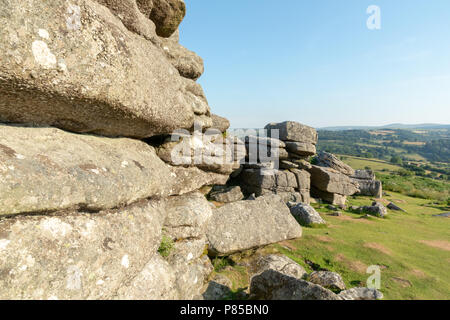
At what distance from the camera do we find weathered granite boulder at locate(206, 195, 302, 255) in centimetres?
994

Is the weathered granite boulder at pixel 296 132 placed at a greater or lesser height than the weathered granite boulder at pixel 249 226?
greater

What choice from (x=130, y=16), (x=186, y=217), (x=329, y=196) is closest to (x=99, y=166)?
(x=186, y=217)

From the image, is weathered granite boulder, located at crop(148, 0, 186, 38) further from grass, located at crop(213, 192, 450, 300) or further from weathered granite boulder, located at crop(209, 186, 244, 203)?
weathered granite boulder, located at crop(209, 186, 244, 203)

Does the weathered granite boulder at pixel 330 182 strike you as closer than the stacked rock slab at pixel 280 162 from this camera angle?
No

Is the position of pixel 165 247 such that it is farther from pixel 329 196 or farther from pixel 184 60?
pixel 329 196

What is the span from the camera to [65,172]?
4.74m

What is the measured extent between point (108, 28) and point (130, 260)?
5516mm

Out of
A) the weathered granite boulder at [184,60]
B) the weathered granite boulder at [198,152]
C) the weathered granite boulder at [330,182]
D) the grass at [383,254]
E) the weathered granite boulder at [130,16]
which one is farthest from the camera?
the weathered granite boulder at [330,182]

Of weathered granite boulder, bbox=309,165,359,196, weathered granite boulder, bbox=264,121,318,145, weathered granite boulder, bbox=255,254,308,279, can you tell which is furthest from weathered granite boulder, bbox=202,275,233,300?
weathered granite boulder, bbox=309,165,359,196

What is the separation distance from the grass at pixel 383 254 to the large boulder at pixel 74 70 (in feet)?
24.0

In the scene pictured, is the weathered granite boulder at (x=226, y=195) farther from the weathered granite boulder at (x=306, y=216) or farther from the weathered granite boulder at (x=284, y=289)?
the weathered granite boulder at (x=284, y=289)

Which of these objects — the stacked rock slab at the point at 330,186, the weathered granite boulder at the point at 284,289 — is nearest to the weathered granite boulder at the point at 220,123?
the weathered granite boulder at the point at 284,289

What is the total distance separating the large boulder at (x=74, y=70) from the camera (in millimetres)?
3961

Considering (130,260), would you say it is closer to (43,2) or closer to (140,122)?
(140,122)
